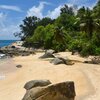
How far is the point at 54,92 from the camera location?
57.0 feet

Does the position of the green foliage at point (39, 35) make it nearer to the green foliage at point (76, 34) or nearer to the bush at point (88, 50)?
the green foliage at point (76, 34)

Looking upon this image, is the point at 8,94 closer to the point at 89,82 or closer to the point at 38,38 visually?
the point at 89,82

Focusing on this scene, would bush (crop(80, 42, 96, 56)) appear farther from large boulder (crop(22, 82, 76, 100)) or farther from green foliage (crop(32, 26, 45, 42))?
large boulder (crop(22, 82, 76, 100))

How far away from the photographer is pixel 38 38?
3403 inches

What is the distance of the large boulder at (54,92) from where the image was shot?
675 inches

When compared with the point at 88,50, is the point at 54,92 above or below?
above

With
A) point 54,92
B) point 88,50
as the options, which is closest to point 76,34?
point 88,50

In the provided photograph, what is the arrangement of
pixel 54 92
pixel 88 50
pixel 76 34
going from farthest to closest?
pixel 76 34 → pixel 88 50 → pixel 54 92

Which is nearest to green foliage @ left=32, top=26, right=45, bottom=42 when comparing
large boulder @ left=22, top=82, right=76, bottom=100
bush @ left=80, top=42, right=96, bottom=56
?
bush @ left=80, top=42, right=96, bottom=56

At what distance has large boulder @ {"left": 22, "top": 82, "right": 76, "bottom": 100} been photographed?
17.1m

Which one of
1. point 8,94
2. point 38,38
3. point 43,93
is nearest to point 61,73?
point 8,94

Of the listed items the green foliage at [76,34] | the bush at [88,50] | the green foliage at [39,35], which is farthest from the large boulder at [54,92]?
the green foliage at [39,35]

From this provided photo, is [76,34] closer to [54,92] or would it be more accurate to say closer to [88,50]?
[88,50]

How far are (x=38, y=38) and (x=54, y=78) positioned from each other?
190 ft
